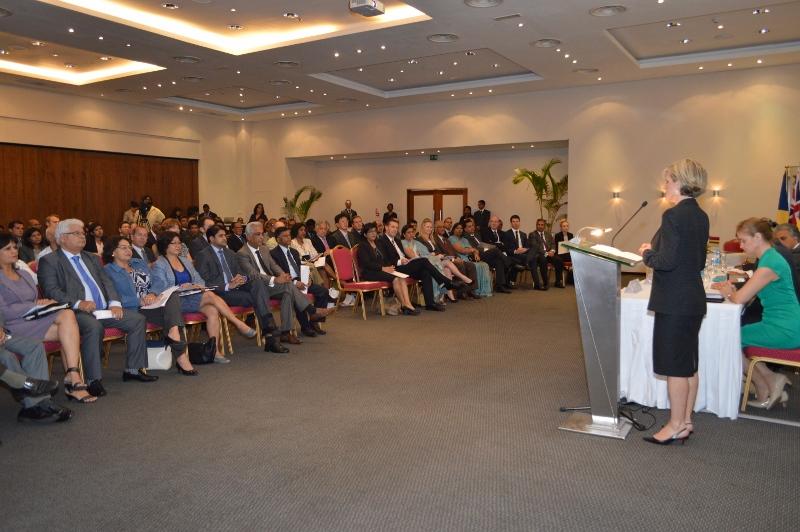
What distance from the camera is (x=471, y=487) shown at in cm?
330

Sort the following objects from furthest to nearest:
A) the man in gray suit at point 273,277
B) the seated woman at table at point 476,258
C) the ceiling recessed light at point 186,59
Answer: the ceiling recessed light at point 186,59, the seated woman at table at point 476,258, the man in gray suit at point 273,277

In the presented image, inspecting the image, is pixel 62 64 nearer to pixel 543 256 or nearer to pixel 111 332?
pixel 111 332

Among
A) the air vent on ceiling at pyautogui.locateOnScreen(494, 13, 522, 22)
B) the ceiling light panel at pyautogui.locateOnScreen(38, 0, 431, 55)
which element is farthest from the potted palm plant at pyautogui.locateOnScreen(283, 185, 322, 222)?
the air vent on ceiling at pyautogui.locateOnScreen(494, 13, 522, 22)

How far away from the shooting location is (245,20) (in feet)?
32.8

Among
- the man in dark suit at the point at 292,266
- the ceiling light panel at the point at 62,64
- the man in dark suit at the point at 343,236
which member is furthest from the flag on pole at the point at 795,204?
the ceiling light panel at the point at 62,64

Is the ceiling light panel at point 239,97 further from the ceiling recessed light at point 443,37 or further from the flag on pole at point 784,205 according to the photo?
the flag on pole at point 784,205

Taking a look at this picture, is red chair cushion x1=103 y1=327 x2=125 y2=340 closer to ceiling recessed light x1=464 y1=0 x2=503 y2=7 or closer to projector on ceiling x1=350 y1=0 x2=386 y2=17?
projector on ceiling x1=350 y1=0 x2=386 y2=17

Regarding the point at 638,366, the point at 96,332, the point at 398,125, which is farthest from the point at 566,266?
the point at 96,332

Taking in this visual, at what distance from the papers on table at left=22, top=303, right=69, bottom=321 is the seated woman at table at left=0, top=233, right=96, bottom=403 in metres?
0.02

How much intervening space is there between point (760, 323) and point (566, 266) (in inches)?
323

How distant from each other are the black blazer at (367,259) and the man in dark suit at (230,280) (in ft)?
7.85

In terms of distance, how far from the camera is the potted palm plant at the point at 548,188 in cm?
1468

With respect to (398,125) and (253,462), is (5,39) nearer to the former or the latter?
(398,125)

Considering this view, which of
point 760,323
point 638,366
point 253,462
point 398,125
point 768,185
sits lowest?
point 253,462
